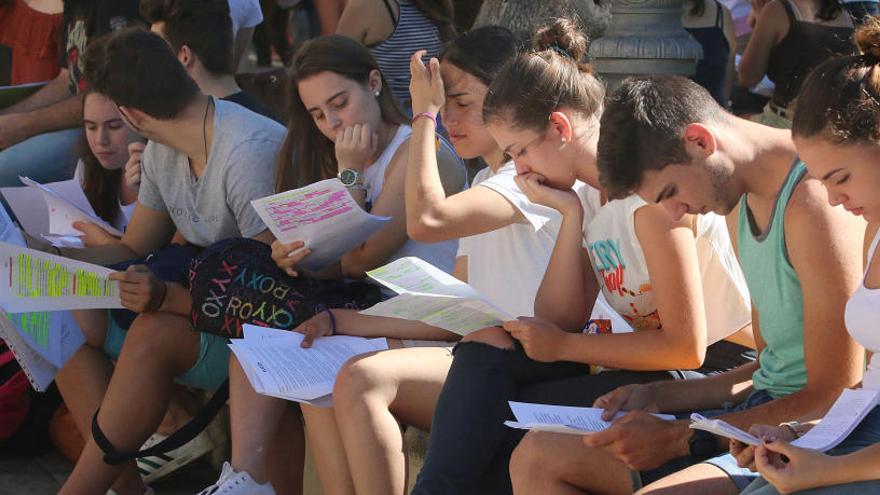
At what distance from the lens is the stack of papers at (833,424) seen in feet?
7.48

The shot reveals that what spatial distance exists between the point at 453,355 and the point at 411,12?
8.28 ft

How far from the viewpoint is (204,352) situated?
4.00 metres

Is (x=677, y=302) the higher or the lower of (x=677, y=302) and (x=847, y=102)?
the lower

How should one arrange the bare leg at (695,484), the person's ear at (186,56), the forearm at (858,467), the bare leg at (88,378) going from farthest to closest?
the person's ear at (186,56) < the bare leg at (88,378) < the bare leg at (695,484) < the forearm at (858,467)

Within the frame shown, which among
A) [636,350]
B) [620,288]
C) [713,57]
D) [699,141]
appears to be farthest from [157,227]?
[713,57]

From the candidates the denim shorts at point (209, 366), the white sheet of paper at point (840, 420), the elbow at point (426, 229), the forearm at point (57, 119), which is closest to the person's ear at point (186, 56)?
the forearm at point (57, 119)

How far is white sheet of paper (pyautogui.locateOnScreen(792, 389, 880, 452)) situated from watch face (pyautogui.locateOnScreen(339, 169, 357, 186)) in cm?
182

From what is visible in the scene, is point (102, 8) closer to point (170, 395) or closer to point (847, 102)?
point (170, 395)

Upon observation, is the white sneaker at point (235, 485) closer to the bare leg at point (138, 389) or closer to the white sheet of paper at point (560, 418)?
the bare leg at point (138, 389)

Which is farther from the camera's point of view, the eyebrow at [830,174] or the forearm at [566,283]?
the forearm at [566,283]

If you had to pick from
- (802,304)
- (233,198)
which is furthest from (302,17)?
(802,304)

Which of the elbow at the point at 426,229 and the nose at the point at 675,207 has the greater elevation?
the nose at the point at 675,207

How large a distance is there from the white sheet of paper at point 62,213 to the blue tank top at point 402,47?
1371 millimetres

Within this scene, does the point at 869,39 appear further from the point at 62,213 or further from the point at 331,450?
the point at 62,213
